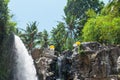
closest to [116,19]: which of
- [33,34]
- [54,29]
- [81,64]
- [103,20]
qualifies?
[103,20]

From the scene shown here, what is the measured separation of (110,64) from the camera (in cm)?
2802

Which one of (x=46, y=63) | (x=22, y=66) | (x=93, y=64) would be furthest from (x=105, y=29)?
(x=22, y=66)

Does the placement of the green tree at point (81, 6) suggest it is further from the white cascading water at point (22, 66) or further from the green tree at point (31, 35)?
the white cascading water at point (22, 66)

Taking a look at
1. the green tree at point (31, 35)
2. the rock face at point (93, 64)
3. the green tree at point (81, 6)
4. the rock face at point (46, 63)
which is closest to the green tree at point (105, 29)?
the rock face at point (93, 64)

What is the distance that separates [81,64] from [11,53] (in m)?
6.27

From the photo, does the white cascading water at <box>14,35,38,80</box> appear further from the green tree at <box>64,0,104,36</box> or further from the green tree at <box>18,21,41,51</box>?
the green tree at <box>64,0,104,36</box>

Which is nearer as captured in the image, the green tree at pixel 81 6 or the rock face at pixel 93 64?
the rock face at pixel 93 64

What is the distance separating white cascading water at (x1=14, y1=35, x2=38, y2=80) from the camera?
81.5ft

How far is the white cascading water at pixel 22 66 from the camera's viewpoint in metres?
24.8

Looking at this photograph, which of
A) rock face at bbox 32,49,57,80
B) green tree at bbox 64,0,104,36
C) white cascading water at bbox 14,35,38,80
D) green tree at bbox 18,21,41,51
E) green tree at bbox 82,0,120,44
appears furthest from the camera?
green tree at bbox 64,0,104,36

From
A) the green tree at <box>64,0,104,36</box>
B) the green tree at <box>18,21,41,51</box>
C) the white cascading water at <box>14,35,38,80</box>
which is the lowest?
the white cascading water at <box>14,35,38,80</box>

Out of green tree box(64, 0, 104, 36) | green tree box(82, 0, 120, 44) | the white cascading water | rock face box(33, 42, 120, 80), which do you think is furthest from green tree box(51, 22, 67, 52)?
the white cascading water

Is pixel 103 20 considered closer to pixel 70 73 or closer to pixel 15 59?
pixel 70 73

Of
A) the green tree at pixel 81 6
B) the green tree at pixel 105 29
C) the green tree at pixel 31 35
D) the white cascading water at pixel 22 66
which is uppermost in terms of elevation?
the green tree at pixel 81 6
